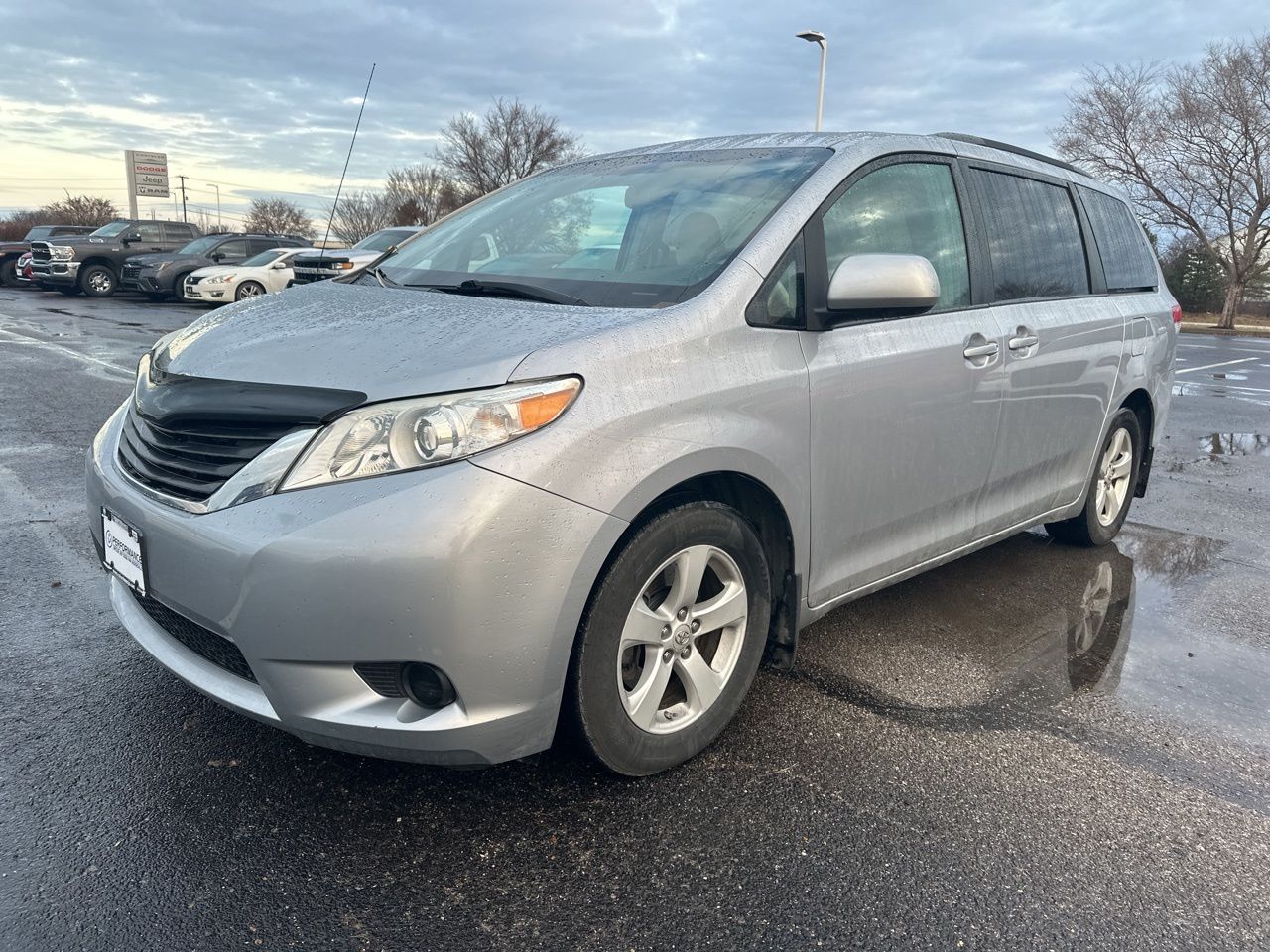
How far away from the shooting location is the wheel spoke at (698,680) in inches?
100

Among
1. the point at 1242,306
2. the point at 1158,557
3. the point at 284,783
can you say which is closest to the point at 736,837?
the point at 284,783

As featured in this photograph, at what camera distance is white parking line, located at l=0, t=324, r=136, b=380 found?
31.3ft

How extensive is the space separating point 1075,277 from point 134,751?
394 cm

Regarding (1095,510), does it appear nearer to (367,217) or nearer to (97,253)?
(97,253)

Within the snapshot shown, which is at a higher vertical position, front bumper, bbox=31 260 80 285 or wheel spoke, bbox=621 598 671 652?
front bumper, bbox=31 260 80 285

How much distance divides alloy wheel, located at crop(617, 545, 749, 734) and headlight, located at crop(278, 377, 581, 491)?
549mm

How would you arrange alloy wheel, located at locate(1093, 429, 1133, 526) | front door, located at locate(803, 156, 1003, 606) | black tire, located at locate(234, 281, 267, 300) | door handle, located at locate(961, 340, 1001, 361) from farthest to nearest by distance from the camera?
1. black tire, located at locate(234, 281, 267, 300)
2. alloy wheel, located at locate(1093, 429, 1133, 526)
3. door handle, located at locate(961, 340, 1001, 361)
4. front door, located at locate(803, 156, 1003, 606)

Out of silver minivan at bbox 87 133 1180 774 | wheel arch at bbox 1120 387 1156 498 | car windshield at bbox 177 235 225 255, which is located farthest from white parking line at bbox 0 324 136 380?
wheel arch at bbox 1120 387 1156 498

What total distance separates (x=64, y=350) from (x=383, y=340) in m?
10.8

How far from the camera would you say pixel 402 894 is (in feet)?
6.71

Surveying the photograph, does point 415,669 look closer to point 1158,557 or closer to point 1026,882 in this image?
point 1026,882

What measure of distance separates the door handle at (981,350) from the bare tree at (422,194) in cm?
4711

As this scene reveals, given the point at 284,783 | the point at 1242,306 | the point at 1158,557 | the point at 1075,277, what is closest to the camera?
the point at 284,783

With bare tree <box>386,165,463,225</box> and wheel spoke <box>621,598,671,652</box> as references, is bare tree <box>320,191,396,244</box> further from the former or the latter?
wheel spoke <box>621,598,671,652</box>
